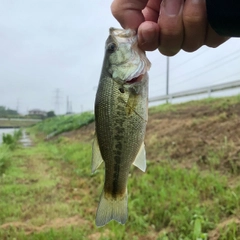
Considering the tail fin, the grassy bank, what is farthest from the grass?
the tail fin

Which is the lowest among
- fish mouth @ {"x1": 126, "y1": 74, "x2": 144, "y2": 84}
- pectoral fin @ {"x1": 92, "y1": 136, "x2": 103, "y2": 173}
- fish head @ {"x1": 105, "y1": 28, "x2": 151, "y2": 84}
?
pectoral fin @ {"x1": 92, "y1": 136, "x2": 103, "y2": 173}

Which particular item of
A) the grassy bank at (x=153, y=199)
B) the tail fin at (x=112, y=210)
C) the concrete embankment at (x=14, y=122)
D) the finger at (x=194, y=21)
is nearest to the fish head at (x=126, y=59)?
the finger at (x=194, y=21)

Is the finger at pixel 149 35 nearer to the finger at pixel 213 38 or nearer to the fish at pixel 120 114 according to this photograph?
the fish at pixel 120 114

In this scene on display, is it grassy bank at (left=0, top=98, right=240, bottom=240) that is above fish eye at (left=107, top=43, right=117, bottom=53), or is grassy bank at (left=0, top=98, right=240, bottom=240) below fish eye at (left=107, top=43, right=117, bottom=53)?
below

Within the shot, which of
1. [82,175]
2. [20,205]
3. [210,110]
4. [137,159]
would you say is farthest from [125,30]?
[210,110]

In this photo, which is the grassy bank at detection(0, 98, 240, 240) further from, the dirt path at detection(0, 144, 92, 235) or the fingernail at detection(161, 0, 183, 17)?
the fingernail at detection(161, 0, 183, 17)

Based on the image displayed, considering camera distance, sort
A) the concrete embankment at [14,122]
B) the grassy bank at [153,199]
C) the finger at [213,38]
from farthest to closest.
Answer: the concrete embankment at [14,122], the grassy bank at [153,199], the finger at [213,38]

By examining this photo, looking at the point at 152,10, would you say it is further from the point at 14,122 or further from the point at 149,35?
the point at 14,122

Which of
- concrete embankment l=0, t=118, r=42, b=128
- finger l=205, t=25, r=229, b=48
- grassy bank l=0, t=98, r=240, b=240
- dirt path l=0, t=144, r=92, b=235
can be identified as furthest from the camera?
concrete embankment l=0, t=118, r=42, b=128
